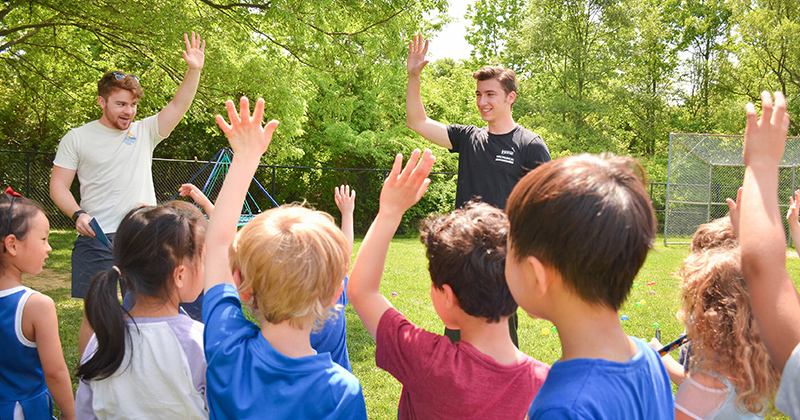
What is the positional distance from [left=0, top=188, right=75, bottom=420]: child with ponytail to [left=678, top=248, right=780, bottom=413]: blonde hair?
2.41 meters

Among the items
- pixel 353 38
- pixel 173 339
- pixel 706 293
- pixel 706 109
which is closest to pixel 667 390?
pixel 706 293

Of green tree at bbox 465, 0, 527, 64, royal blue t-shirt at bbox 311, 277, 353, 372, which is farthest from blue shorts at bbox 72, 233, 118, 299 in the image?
green tree at bbox 465, 0, 527, 64

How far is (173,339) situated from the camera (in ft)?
6.20

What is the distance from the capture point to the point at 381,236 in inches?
64.9

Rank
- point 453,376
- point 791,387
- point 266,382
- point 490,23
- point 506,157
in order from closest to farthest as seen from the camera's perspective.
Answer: point 791,387 < point 266,382 < point 453,376 < point 506,157 < point 490,23

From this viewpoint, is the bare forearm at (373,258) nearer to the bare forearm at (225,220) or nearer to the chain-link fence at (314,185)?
the bare forearm at (225,220)

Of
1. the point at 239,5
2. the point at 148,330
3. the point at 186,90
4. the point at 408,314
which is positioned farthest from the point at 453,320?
the point at 239,5

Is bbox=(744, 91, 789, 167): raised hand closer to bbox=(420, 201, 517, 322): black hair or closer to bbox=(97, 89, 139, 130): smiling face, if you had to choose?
bbox=(420, 201, 517, 322): black hair

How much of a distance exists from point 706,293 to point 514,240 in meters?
1.17

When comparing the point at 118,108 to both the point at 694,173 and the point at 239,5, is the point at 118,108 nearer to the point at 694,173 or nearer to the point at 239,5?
the point at 239,5

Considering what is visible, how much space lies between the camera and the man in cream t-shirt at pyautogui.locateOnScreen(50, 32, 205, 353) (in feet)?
12.1

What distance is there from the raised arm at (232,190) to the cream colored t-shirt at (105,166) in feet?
8.08

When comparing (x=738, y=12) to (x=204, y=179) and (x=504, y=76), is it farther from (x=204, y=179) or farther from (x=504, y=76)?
(x=504, y=76)

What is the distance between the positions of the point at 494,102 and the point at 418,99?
562mm
